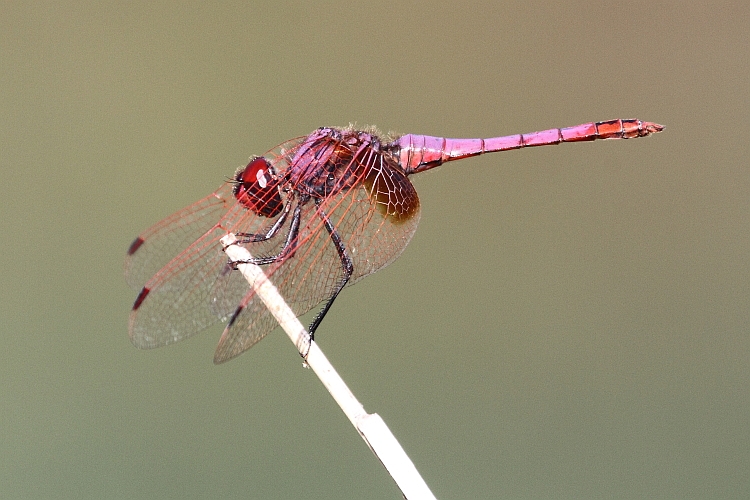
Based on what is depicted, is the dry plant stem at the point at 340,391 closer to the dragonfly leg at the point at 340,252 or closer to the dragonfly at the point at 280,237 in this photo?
the dragonfly at the point at 280,237

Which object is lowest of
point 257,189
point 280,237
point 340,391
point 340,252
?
point 340,391

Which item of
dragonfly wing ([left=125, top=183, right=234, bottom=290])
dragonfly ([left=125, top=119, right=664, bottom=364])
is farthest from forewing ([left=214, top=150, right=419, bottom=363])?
dragonfly wing ([left=125, top=183, right=234, bottom=290])

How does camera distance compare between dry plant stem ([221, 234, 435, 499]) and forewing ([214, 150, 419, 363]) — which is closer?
dry plant stem ([221, 234, 435, 499])

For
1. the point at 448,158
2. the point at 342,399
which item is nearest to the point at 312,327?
the point at 342,399

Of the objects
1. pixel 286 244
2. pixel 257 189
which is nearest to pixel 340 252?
pixel 286 244

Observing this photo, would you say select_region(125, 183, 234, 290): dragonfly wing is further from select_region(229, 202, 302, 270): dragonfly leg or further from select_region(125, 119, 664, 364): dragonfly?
select_region(229, 202, 302, 270): dragonfly leg

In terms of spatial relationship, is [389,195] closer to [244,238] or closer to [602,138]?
[244,238]

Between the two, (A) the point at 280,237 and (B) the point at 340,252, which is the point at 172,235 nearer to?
(A) the point at 280,237
